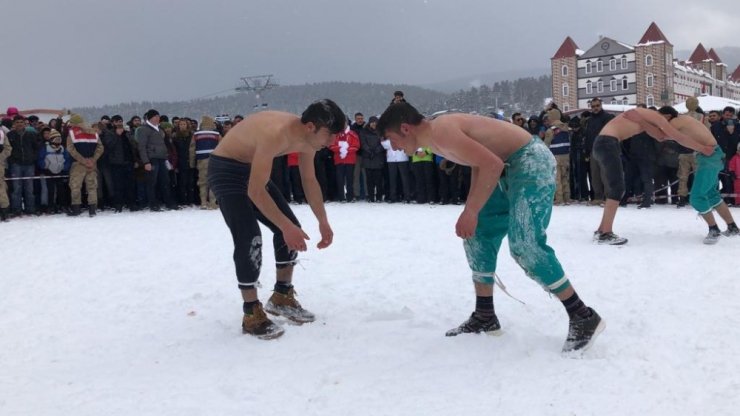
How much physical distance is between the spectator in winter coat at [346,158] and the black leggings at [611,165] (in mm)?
5963

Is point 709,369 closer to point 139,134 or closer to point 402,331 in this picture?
point 402,331

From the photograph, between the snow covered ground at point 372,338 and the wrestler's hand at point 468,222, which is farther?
the wrestler's hand at point 468,222

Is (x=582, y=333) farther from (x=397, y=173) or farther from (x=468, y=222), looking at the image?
(x=397, y=173)

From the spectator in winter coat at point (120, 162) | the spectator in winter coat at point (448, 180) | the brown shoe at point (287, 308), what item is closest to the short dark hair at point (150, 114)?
the spectator in winter coat at point (120, 162)

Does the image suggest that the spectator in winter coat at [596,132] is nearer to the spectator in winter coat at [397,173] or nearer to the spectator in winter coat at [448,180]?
the spectator in winter coat at [448,180]

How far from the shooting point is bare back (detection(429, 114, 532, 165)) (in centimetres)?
337

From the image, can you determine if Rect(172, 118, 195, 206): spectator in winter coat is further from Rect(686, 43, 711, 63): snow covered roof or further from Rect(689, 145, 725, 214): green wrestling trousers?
Rect(686, 43, 711, 63): snow covered roof

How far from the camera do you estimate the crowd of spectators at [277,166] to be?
1038 cm

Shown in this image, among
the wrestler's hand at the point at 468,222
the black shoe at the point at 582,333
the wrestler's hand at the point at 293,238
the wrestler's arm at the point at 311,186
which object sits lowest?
the black shoe at the point at 582,333

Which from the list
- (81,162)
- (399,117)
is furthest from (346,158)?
(399,117)

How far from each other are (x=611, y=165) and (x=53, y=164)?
31.5 ft

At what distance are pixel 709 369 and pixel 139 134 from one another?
1034cm

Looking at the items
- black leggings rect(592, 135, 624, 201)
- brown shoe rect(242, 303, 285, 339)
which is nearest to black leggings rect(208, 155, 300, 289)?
brown shoe rect(242, 303, 285, 339)

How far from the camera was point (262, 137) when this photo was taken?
3756mm
